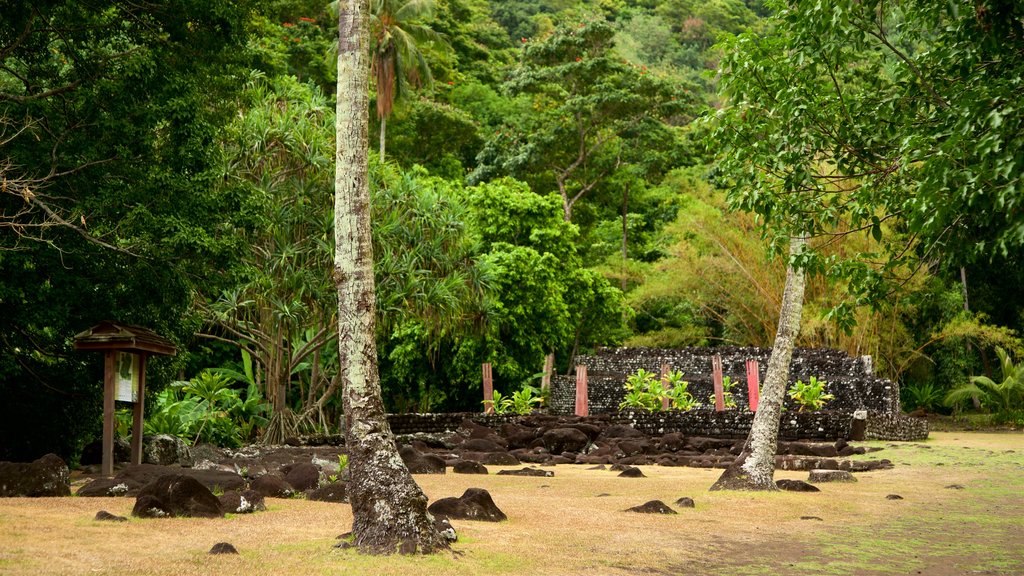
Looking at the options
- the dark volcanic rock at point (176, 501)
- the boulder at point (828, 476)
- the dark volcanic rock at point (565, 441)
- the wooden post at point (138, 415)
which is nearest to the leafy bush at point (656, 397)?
the dark volcanic rock at point (565, 441)

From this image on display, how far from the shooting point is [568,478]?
42.6 feet

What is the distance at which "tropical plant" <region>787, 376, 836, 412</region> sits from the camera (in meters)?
19.3

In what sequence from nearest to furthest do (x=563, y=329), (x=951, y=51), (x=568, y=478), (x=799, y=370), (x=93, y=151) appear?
(x=951, y=51), (x=93, y=151), (x=568, y=478), (x=799, y=370), (x=563, y=329)

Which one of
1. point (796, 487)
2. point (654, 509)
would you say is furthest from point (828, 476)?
point (654, 509)

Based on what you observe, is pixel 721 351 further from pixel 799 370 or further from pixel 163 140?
pixel 163 140

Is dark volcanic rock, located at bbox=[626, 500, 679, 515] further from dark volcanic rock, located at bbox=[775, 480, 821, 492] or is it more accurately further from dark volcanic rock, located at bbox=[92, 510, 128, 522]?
dark volcanic rock, located at bbox=[92, 510, 128, 522]

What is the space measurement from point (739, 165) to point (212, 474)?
5.70 metres

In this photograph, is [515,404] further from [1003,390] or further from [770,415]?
[1003,390]

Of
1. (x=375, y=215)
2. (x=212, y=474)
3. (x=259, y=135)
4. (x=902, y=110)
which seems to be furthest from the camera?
(x=375, y=215)

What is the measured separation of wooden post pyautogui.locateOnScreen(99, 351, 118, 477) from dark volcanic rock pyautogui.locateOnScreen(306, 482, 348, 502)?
243 cm

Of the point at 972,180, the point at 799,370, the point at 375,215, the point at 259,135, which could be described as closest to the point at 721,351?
the point at 799,370

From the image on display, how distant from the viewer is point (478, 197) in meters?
26.5

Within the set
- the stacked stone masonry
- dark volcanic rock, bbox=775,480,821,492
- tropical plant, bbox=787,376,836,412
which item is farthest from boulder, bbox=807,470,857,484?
tropical plant, bbox=787,376,836,412

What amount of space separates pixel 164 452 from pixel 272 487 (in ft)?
12.1
